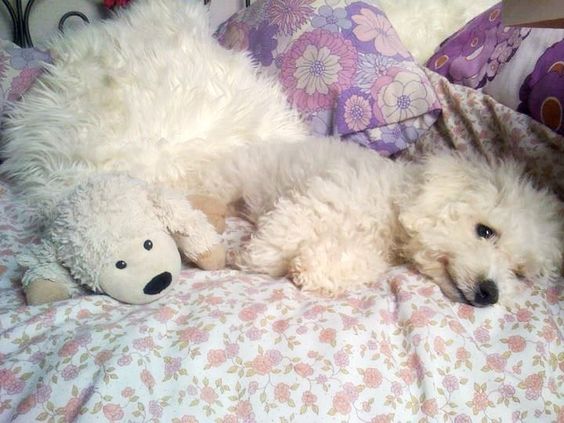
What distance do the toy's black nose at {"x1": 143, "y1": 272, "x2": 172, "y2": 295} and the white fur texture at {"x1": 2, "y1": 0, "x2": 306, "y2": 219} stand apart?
297 millimetres

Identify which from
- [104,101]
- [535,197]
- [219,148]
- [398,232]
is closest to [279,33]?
[219,148]

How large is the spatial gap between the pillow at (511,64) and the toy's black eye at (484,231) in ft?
0.99

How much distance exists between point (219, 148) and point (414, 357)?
658 millimetres

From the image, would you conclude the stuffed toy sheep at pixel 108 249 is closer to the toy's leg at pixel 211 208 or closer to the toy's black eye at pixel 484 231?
the toy's leg at pixel 211 208

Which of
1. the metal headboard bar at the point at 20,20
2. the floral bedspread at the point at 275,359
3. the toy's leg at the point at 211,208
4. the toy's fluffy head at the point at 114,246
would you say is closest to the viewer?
the floral bedspread at the point at 275,359

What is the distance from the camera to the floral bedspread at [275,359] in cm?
65

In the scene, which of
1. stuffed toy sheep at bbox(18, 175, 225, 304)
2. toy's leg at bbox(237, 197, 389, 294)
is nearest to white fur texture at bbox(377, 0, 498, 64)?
toy's leg at bbox(237, 197, 389, 294)

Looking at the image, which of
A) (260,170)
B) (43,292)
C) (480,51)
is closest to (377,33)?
(480,51)

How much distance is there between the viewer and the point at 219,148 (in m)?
1.16

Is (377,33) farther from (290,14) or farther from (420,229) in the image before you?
(420,229)

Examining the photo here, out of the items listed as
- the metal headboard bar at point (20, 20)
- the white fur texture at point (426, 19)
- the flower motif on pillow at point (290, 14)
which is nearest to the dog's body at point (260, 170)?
the flower motif on pillow at point (290, 14)

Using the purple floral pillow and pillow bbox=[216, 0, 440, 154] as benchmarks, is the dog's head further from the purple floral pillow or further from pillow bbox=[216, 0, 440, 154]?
the purple floral pillow

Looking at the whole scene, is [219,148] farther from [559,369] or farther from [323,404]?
[559,369]

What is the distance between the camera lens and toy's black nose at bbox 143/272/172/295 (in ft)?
2.62
